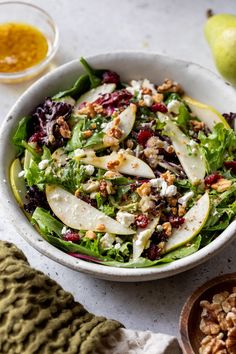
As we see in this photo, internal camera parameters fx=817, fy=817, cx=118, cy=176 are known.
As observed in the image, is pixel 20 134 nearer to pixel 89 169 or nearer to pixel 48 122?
pixel 48 122

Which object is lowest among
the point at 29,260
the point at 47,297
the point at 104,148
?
the point at 29,260

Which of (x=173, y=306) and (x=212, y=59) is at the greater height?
(x=212, y=59)

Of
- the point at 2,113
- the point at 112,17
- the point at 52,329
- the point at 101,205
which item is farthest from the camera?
the point at 112,17

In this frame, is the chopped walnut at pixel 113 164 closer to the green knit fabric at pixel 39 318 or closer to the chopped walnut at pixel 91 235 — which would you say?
the chopped walnut at pixel 91 235

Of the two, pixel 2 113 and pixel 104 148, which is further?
pixel 2 113

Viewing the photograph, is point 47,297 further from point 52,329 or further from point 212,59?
point 212,59

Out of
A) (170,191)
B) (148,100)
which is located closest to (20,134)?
(148,100)

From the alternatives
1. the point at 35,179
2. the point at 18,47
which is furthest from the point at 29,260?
the point at 18,47

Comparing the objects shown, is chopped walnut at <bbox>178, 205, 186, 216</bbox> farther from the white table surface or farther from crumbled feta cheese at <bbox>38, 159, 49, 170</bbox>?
the white table surface
